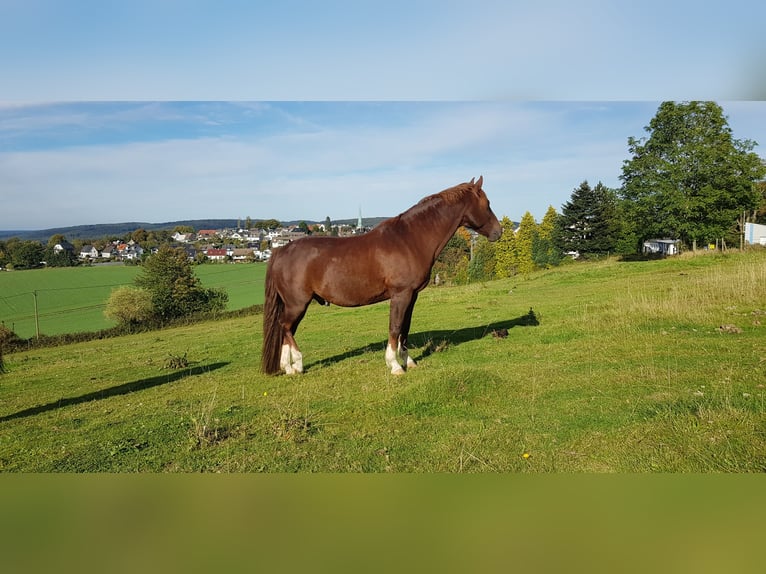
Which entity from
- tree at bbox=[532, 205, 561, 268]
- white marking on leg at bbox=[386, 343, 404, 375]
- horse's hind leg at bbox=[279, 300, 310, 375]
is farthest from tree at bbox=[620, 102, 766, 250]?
horse's hind leg at bbox=[279, 300, 310, 375]

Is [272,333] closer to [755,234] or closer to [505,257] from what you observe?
[505,257]

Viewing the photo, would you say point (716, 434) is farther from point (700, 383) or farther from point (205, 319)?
point (205, 319)

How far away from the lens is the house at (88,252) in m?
6.14

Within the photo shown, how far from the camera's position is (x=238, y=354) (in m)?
9.00

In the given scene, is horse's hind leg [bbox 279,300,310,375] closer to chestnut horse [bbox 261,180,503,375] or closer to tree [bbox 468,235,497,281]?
chestnut horse [bbox 261,180,503,375]

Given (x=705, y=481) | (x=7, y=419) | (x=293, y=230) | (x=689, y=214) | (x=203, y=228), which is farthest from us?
(x=689, y=214)

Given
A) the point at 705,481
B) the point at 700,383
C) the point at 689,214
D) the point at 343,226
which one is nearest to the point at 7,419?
the point at 343,226

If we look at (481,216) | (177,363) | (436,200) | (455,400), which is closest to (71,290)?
(177,363)

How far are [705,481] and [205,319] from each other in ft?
47.3

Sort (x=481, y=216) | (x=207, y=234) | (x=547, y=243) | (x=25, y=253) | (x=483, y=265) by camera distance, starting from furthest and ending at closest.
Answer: (x=483, y=265) → (x=547, y=243) → (x=481, y=216) → (x=207, y=234) → (x=25, y=253)

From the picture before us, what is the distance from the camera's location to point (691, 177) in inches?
290

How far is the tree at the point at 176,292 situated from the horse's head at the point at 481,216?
5.83m

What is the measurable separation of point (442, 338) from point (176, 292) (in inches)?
368

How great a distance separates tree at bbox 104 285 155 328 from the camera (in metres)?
12.7
